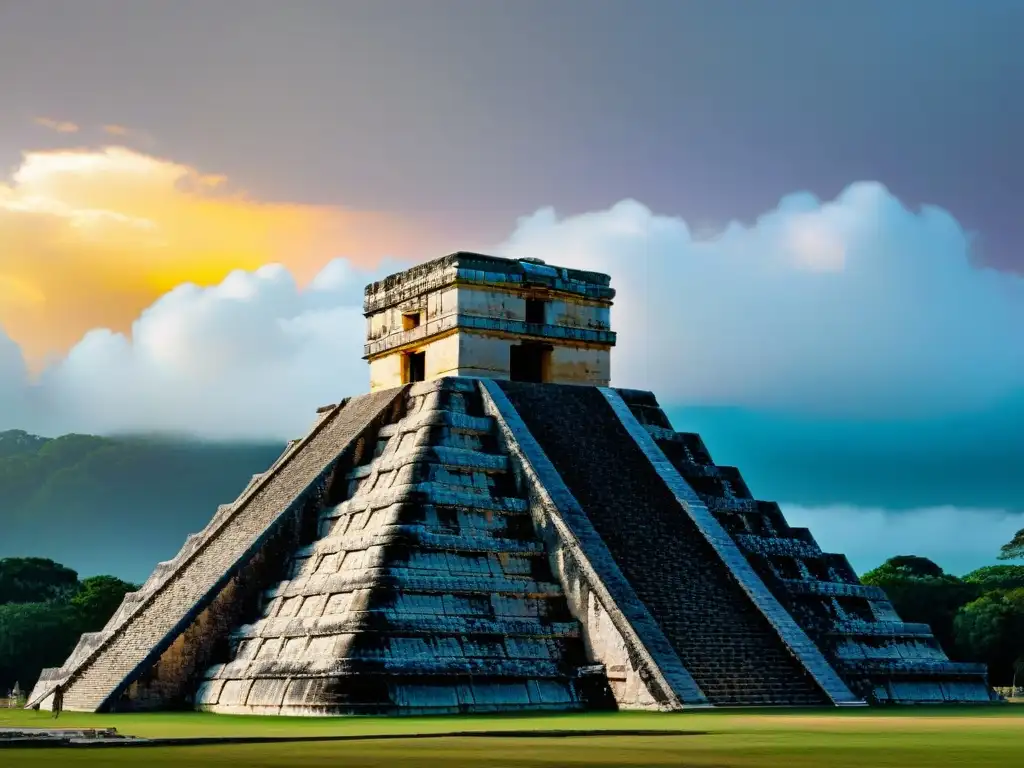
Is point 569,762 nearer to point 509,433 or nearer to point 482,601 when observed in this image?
point 482,601

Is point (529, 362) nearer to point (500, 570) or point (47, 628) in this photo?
point (500, 570)

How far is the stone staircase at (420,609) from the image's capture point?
19.6 m

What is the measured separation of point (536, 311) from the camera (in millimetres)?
26688

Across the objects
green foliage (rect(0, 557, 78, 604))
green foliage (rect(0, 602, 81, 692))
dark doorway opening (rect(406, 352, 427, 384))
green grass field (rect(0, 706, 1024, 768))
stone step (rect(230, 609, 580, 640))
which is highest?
dark doorway opening (rect(406, 352, 427, 384))

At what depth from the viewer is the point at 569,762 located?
11219 millimetres

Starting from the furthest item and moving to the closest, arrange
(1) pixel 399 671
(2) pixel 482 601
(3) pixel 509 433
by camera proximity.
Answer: (3) pixel 509 433
(2) pixel 482 601
(1) pixel 399 671

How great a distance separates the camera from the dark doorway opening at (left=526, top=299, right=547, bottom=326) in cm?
2662

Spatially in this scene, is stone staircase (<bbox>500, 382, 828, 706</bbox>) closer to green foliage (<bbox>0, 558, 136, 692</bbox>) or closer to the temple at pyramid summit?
the temple at pyramid summit

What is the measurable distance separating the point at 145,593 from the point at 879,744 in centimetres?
1675

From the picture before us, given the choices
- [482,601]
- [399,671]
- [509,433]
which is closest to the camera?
[399,671]

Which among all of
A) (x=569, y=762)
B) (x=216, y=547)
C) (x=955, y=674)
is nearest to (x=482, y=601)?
(x=216, y=547)

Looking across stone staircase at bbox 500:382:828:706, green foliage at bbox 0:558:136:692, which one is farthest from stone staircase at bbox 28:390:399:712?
green foliage at bbox 0:558:136:692

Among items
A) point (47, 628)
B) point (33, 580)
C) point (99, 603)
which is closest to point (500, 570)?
point (99, 603)

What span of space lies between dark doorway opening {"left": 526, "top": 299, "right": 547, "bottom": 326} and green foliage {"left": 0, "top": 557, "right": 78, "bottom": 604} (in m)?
27.0
